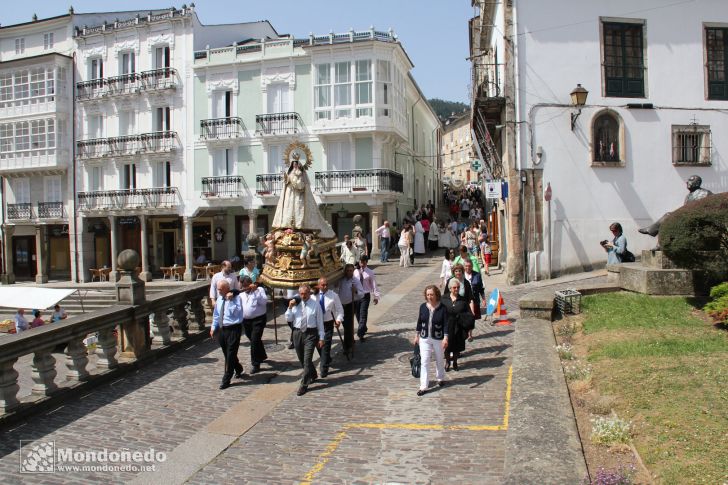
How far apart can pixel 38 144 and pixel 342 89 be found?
19971mm

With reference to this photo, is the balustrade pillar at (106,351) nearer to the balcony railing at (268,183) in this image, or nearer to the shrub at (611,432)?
the shrub at (611,432)

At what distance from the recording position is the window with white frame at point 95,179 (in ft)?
112

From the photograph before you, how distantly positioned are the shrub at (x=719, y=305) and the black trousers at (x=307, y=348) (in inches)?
250

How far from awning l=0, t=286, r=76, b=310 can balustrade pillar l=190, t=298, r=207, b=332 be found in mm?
7391

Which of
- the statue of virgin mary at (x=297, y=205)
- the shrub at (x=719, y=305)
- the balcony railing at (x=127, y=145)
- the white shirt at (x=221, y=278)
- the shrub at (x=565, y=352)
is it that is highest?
the balcony railing at (x=127, y=145)

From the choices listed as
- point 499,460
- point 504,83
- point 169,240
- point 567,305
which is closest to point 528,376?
point 499,460

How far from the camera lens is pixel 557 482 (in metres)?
4.18

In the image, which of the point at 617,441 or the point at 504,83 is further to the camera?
the point at 504,83

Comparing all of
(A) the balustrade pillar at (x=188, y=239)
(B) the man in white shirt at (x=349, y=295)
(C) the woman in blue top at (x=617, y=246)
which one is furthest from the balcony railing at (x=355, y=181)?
(B) the man in white shirt at (x=349, y=295)

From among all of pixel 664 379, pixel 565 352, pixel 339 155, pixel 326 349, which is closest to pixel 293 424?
pixel 326 349

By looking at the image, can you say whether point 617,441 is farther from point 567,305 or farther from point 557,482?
point 567,305

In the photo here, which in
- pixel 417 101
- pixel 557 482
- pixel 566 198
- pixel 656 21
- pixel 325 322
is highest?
pixel 417 101

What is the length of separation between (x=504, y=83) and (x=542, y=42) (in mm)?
A: 1566

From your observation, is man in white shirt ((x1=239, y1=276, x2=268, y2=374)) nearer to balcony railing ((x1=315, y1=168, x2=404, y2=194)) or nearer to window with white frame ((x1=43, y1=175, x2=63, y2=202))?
balcony railing ((x1=315, y1=168, x2=404, y2=194))
